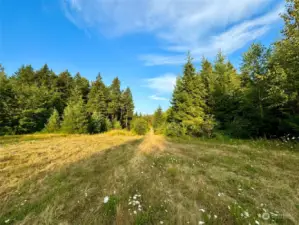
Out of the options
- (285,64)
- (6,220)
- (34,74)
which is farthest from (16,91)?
(285,64)

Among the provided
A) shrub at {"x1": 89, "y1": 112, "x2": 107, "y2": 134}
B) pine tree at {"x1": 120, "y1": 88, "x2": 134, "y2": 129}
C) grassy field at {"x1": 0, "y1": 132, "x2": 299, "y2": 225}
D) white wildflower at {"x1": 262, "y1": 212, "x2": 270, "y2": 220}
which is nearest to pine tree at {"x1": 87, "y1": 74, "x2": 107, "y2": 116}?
shrub at {"x1": 89, "y1": 112, "x2": 107, "y2": 134}

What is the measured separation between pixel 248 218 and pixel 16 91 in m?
29.1

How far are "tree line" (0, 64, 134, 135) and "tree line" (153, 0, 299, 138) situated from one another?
15.2 metres

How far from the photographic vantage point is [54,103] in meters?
28.8

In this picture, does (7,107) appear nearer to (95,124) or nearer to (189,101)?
(95,124)

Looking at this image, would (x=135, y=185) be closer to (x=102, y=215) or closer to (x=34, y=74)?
(x=102, y=215)

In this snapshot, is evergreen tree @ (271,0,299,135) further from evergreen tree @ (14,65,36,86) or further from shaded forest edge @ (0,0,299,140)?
evergreen tree @ (14,65,36,86)

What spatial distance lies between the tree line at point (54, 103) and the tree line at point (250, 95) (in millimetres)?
15161

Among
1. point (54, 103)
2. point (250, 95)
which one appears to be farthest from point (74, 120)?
point (250, 95)

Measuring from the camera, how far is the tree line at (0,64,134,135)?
800 inches

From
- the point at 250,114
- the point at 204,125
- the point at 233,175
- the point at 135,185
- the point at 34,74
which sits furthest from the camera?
the point at 34,74

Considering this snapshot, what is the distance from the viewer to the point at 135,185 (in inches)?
146

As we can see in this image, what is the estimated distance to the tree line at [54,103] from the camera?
20328 mm

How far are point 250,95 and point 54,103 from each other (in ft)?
106
